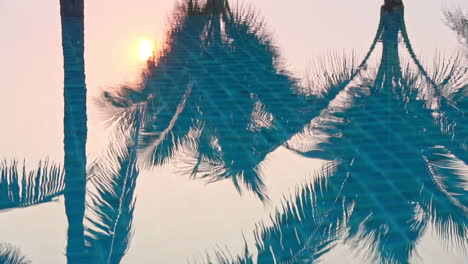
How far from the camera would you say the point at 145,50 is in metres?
5.96

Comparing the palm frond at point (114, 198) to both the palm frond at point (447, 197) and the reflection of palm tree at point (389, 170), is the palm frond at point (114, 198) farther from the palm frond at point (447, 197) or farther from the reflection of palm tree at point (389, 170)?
the palm frond at point (447, 197)

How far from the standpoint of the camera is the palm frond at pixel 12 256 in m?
2.76

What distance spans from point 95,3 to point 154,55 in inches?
94.3

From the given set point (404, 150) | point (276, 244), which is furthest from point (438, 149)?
point (276, 244)

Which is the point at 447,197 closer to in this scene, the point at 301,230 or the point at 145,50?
the point at 301,230

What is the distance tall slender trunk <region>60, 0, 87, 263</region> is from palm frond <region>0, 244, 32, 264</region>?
0.56ft

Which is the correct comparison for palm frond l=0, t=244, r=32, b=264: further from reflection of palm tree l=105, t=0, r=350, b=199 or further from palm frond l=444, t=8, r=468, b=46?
palm frond l=444, t=8, r=468, b=46

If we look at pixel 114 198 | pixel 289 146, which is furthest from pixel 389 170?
pixel 114 198

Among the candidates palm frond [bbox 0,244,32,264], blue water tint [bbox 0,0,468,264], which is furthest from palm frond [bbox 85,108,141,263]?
palm frond [bbox 0,244,32,264]

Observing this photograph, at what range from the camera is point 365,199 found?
10.5 ft

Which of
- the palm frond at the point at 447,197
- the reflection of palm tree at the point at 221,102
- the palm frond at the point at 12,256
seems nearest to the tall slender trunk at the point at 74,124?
the palm frond at the point at 12,256

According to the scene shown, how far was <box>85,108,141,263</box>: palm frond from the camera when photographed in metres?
2.87

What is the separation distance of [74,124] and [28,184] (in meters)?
0.91

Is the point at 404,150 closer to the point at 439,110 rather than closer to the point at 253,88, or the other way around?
the point at 439,110
